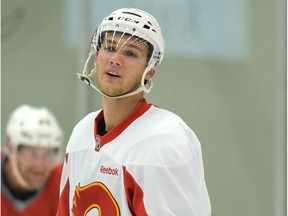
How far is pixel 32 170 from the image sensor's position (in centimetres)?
407

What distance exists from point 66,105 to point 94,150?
8.21ft

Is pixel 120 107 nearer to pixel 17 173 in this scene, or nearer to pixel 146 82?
pixel 146 82

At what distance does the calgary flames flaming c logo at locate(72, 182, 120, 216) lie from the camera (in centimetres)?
235

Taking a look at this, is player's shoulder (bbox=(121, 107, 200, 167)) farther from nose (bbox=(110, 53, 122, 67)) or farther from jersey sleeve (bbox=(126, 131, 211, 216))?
nose (bbox=(110, 53, 122, 67))

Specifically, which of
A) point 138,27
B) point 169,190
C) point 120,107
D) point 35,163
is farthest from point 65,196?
point 35,163

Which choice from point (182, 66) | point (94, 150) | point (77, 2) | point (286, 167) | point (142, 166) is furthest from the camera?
point (77, 2)

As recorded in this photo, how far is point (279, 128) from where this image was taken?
3893 millimetres

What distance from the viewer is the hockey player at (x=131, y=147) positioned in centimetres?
226

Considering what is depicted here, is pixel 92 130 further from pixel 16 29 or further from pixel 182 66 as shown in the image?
pixel 16 29

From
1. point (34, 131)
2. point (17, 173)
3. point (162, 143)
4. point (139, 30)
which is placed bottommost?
point (17, 173)

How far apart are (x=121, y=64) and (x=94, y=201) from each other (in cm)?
38

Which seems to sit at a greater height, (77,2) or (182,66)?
(77,2)

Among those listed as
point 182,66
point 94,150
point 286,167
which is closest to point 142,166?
point 94,150

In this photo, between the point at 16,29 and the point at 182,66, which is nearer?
the point at 182,66
